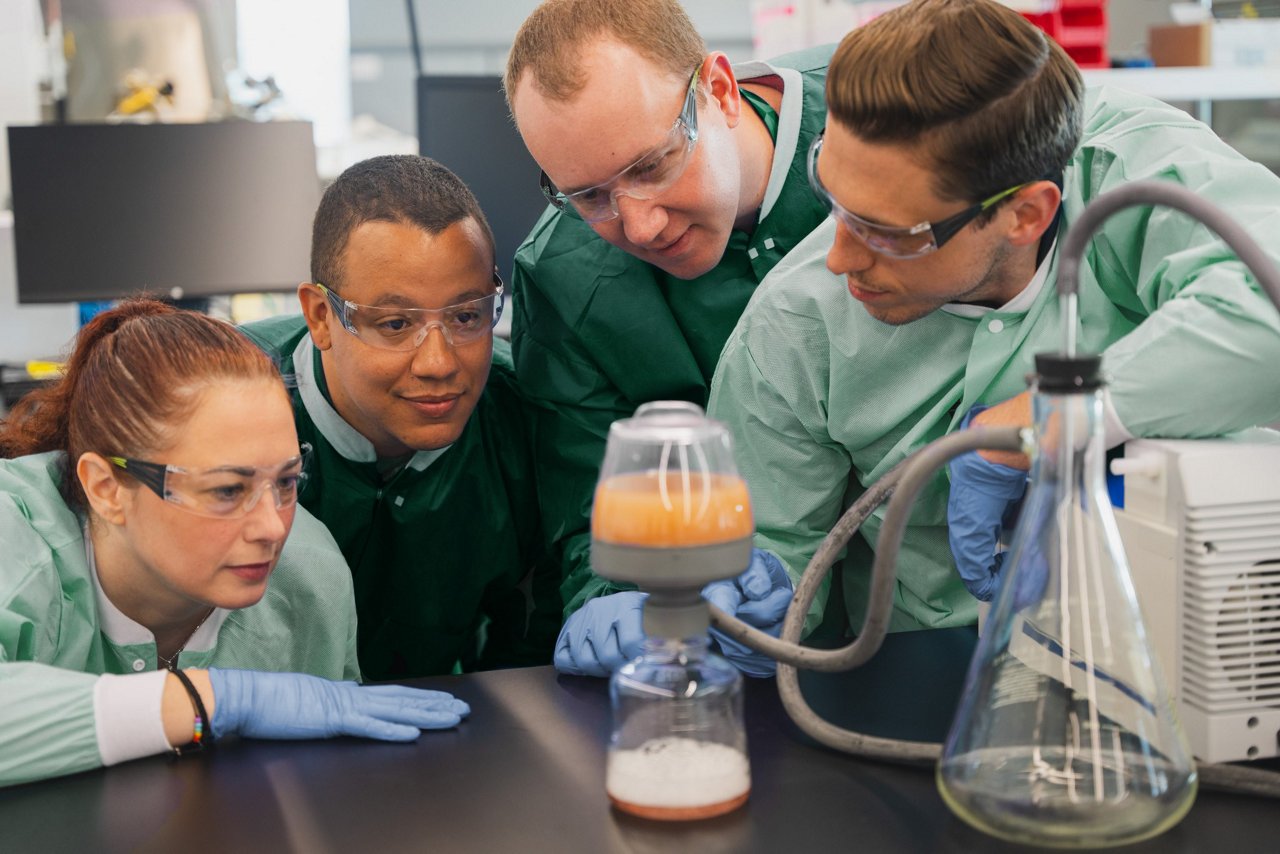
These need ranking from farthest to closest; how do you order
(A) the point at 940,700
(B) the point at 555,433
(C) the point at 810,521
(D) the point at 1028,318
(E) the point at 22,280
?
(E) the point at 22,280
(B) the point at 555,433
(C) the point at 810,521
(D) the point at 1028,318
(A) the point at 940,700

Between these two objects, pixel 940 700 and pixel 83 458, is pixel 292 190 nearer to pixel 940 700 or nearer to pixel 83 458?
pixel 83 458

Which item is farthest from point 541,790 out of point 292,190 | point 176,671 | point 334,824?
point 292,190

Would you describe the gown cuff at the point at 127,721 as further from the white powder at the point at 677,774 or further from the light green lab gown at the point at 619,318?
the light green lab gown at the point at 619,318

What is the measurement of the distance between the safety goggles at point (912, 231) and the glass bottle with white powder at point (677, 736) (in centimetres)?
50

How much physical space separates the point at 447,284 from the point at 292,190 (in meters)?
2.05

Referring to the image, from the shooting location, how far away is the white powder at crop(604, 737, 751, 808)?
0.96 meters

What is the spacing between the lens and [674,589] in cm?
94

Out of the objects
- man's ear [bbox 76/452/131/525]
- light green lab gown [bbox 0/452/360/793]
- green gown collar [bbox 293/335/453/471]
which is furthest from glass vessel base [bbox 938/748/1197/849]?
green gown collar [bbox 293/335/453/471]

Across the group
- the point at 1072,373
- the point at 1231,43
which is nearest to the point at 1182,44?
the point at 1231,43

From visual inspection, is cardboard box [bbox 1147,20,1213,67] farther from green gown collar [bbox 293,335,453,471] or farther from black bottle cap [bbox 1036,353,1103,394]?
black bottle cap [bbox 1036,353,1103,394]

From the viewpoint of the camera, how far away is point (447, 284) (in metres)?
1.83

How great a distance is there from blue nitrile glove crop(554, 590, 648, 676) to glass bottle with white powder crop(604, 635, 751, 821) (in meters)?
0.23

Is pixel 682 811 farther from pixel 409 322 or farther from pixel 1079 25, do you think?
pixel 1079 25

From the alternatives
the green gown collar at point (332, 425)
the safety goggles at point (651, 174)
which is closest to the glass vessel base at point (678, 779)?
the safety goggles at point (651, 174)
